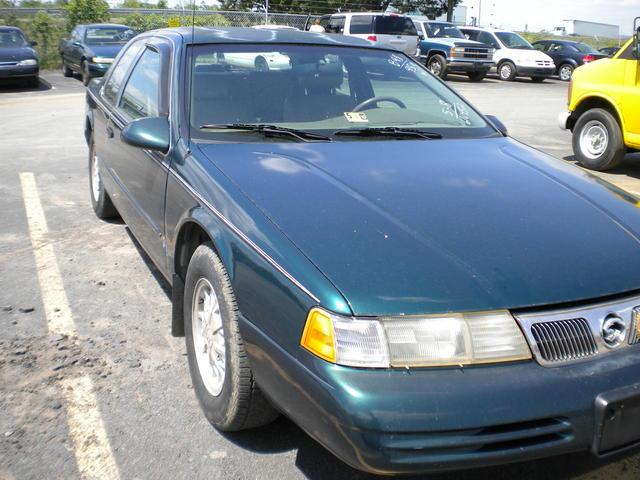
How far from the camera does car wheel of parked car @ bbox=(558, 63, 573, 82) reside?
25.8m

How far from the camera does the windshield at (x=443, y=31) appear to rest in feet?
82.8

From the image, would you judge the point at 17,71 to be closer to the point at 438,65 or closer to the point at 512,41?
the point at 438,65

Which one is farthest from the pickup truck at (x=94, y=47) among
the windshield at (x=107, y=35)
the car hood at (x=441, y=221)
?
the car hood at (x=441, y=221)

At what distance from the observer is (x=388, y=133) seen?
375cm

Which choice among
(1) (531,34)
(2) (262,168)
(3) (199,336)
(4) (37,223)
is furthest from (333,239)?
(1) (531,34)

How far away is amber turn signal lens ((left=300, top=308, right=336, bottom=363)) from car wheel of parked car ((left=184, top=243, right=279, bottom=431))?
461 millimetres

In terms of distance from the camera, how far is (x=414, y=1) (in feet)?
164

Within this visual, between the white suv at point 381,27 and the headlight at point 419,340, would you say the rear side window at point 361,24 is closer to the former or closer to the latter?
the white suv at point 381,27

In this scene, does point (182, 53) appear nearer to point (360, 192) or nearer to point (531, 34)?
point (360, 192)

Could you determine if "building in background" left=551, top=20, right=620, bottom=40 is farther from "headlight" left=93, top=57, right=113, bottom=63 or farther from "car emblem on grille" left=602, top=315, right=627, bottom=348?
→ "car emblem on grille" left=602, top=315, right=627, bottom=348

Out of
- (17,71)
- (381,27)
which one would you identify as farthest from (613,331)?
(381,27)

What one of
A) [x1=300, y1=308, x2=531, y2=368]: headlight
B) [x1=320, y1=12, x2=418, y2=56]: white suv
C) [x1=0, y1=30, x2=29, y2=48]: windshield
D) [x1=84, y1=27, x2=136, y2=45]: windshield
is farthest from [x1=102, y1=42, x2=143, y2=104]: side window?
[x1=320, y1=12, x2=418, y2=56]: white suv

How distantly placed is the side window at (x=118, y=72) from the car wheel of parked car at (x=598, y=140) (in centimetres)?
592

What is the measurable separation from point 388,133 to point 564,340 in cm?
177
